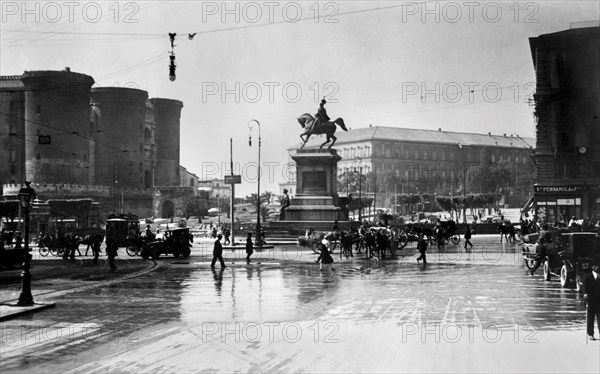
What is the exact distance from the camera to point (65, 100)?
359 feet

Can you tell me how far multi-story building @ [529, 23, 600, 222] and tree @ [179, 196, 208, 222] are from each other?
54.1 metres

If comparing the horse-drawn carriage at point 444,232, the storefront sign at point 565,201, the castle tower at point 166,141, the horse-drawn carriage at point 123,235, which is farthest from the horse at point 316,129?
the castle tower at point 166,141

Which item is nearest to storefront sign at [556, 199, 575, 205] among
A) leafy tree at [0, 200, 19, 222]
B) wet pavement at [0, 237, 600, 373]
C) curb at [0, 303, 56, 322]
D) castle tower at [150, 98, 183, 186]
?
wet pavement at [0, 237, 600, 373]

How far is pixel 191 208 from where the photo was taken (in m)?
112

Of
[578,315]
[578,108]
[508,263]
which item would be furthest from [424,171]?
[578,315]

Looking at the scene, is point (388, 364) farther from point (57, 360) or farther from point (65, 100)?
point (65, 100)

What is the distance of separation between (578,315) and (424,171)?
137805 mm

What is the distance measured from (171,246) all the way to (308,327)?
25.5 meters

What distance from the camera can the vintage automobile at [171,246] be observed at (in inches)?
1469

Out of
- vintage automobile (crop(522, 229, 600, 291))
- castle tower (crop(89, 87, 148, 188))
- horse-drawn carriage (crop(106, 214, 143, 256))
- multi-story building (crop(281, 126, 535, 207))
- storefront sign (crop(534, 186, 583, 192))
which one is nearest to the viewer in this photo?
vintage automobile (crop(522, 229, 600, 291))

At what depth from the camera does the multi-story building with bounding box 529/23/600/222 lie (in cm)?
6103

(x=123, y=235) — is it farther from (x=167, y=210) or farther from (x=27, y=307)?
(x=167, y=210)

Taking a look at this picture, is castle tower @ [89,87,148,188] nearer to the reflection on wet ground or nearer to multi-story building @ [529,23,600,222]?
multi-story building @ [529,23,600,222]

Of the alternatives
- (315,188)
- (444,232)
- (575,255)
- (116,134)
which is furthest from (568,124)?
(116,134)
